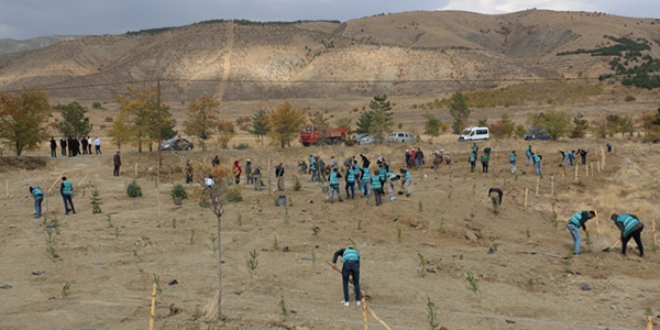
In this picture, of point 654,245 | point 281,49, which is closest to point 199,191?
point 654,245

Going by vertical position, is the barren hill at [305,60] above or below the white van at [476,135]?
above

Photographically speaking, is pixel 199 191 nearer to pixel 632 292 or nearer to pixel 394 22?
pixel 632 292

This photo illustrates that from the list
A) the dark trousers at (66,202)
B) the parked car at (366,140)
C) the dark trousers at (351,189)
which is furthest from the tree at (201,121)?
the dark trousers at (351,189)

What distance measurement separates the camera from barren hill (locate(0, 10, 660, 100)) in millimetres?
88625

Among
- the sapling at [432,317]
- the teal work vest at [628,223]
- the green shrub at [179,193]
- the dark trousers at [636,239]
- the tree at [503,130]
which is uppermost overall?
the tree at [503,130]

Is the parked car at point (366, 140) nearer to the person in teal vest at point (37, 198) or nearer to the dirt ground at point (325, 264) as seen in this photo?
the dirt ground at point (325, 264)

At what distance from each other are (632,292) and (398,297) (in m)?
4.74

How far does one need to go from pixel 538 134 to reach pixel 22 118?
3224 cm

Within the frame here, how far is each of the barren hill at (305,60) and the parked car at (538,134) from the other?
42700mm

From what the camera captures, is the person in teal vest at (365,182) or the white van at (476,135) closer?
the person in teal vest at (365,182)

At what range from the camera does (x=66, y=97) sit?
8262cm

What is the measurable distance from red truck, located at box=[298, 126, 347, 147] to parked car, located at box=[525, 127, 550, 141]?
515 inches

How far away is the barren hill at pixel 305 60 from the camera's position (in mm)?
88625

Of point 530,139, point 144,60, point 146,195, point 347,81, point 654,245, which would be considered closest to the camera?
point 654,245
